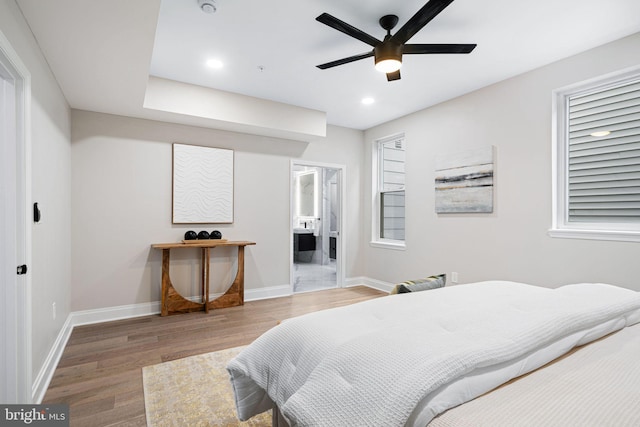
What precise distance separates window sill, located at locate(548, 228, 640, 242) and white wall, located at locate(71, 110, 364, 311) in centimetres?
326

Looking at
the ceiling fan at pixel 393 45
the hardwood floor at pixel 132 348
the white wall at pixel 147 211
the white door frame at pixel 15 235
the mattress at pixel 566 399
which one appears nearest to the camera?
the mattress at pixel 566 399

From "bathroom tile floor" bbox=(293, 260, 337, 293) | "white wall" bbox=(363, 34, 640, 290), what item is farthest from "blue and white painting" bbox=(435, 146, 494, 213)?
"bathroom tile floor" bbox=(293, 260, 337, 293)

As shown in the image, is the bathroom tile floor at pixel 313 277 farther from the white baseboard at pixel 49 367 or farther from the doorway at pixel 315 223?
the white baseboard at pixel 49 367

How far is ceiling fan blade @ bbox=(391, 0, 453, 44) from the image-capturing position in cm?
189

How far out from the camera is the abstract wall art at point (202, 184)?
13.3ft

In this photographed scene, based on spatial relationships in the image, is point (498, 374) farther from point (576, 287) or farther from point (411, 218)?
point (411, 218)

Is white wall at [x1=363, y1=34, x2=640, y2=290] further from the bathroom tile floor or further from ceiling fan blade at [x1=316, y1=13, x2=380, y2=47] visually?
ceiling fan blade at [x1=316, y1=13, x2=380, y2=47]

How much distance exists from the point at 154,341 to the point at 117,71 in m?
2.37

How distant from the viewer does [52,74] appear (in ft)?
8.70

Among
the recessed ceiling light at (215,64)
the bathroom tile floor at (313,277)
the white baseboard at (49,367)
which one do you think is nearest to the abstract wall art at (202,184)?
the recessed ceiling light at (215,64)

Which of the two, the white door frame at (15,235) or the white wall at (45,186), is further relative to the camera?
the white wall at (45,186)

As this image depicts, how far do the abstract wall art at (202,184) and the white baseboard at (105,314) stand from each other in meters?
1.04

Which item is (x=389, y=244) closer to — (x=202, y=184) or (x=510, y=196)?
(x=510, y=196)

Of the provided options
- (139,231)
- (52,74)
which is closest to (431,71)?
(52,74)
